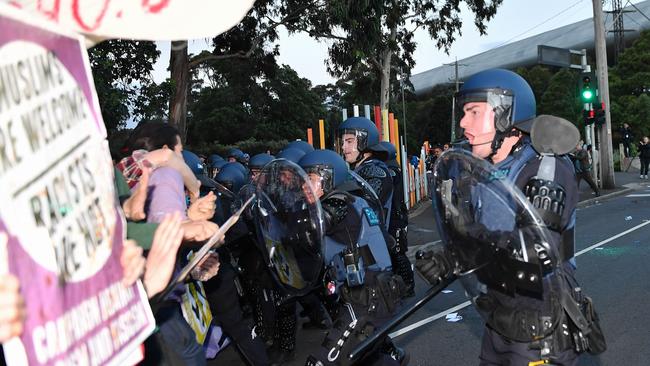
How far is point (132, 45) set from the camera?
34.6ft

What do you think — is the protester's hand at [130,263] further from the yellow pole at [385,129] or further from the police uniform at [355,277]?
the yellow pole at [385,129]

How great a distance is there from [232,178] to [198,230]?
481 cm

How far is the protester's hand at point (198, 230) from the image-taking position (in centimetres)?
224

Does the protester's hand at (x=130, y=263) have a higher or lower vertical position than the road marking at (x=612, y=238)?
higher

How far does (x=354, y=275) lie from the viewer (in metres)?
3.87

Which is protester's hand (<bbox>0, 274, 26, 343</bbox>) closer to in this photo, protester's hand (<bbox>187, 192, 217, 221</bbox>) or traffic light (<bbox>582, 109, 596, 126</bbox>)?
protester's hand (<bbox>187, 192, 217, 221</bbox>)

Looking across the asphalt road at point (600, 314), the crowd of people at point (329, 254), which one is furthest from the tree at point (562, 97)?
the crowd of people at point (329, 254)

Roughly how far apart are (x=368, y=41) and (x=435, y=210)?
37.6 ft

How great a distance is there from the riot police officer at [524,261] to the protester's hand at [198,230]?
957 mm

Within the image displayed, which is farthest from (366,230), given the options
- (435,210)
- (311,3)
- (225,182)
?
(311,3)

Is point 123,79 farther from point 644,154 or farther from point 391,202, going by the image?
point 644,154

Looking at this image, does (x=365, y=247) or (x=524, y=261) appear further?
(x=365, y=247)

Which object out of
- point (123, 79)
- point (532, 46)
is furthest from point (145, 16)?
point (532, 46)

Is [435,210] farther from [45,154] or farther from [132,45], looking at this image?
[132,45]
